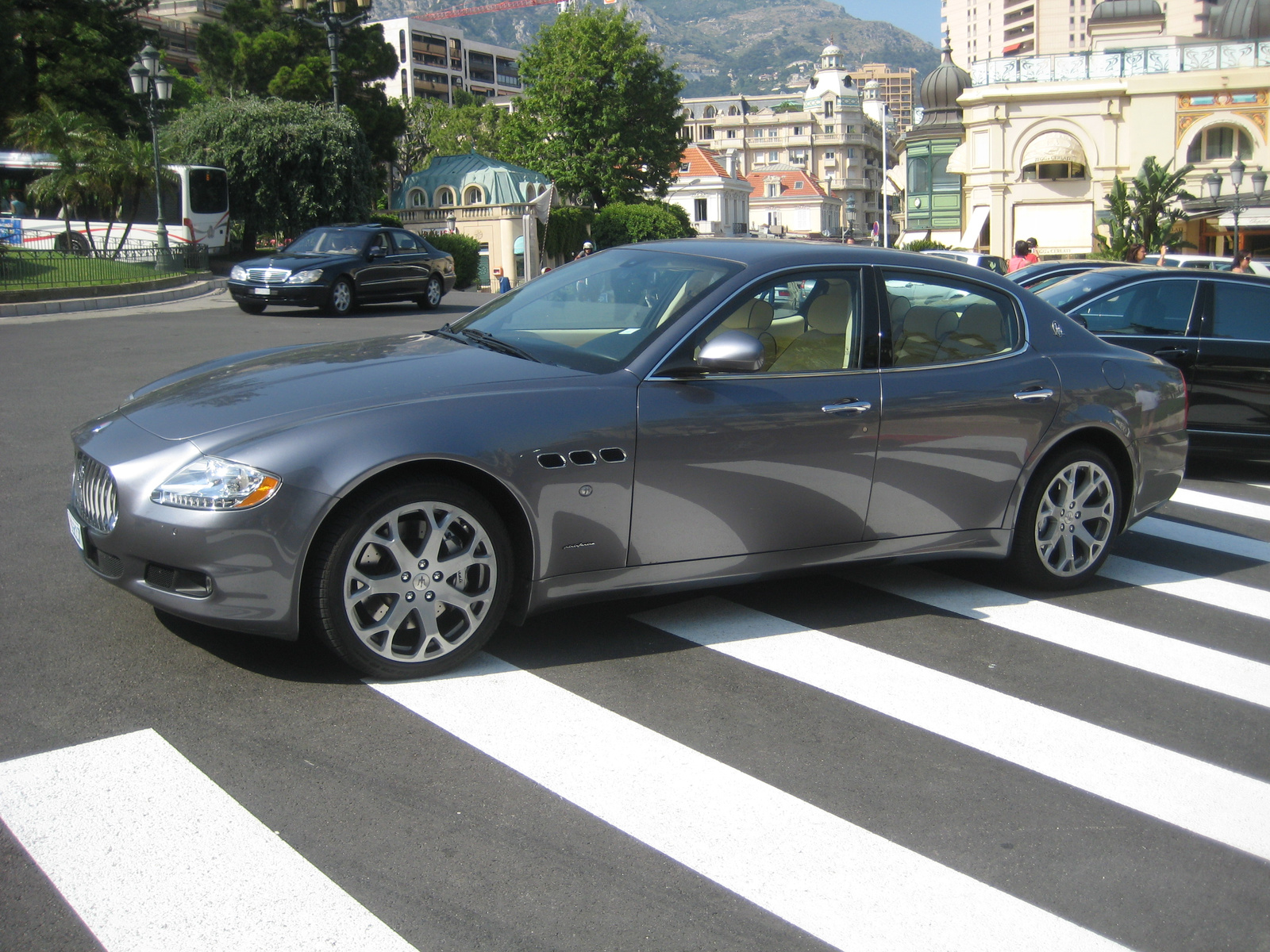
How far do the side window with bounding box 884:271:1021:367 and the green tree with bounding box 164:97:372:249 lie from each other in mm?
34052

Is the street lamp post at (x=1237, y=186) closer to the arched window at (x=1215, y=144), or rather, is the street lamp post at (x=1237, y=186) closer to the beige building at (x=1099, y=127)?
the beige building at (x=1099, y=127)

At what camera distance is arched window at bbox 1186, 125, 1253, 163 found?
1866 inches

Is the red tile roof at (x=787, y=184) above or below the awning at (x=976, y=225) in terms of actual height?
above

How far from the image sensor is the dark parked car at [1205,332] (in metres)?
8.65

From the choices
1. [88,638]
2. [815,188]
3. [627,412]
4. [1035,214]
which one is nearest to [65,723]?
[88,638]

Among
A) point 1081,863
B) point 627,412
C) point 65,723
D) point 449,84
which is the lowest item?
point 1081,863

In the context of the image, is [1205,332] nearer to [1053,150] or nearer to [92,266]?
[92,266]

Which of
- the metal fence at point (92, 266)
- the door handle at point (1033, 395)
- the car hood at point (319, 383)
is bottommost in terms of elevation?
the door handle at point (1033, 395)

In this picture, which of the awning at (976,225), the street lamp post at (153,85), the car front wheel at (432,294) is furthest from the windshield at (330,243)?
the awning at (976,225)

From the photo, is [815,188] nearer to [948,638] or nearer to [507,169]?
[507,169]

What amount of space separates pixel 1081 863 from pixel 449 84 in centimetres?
15916

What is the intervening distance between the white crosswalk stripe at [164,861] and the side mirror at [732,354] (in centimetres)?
226

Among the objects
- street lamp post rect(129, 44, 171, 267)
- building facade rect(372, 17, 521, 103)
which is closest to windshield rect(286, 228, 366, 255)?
street lamp post rect(129, 44, 171, 267)

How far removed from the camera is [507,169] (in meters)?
57.5
